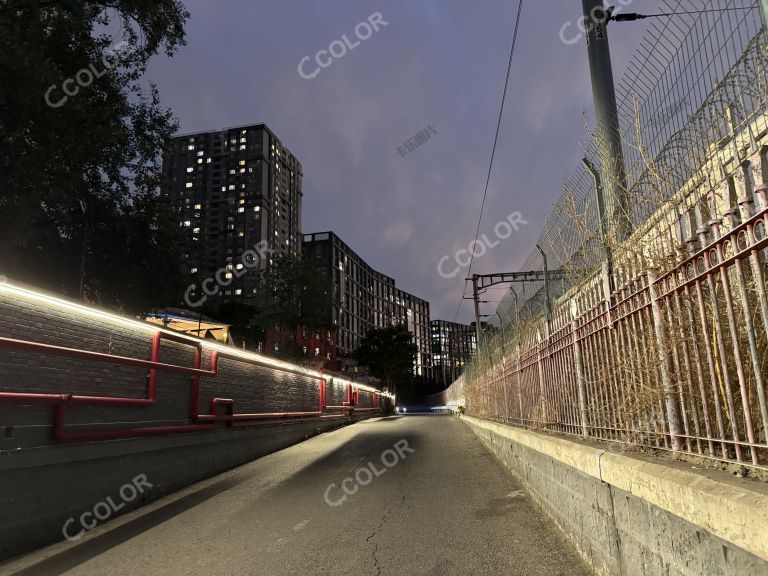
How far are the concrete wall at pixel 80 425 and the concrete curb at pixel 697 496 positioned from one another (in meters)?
5.61

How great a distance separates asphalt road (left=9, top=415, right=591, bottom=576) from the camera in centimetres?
466

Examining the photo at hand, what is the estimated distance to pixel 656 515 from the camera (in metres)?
2.92

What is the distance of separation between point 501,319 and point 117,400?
33.2 ft

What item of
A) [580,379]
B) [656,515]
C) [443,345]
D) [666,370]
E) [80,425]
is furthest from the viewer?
[443,345]

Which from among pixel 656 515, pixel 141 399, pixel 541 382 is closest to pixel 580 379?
pixel 541 382

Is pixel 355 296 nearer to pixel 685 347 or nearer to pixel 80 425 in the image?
pixel 80 425

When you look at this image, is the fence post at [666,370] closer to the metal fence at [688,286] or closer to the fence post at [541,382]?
the metal fence at [688,286]

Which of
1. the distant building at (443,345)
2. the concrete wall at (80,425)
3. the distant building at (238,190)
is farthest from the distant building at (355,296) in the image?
the concrete wall at (80,425)

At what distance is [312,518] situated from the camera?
631 cm

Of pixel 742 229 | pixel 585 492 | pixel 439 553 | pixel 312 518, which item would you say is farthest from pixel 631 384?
pixel 312 518

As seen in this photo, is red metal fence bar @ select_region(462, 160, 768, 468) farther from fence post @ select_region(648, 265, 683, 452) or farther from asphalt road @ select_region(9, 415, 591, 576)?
asphalt road @ select_region(9, 415, 591, 576)

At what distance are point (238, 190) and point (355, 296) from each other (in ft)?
133

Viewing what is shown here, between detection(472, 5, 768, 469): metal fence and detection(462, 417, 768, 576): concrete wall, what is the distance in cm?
33

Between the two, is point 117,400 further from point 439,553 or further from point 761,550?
point 761,550
